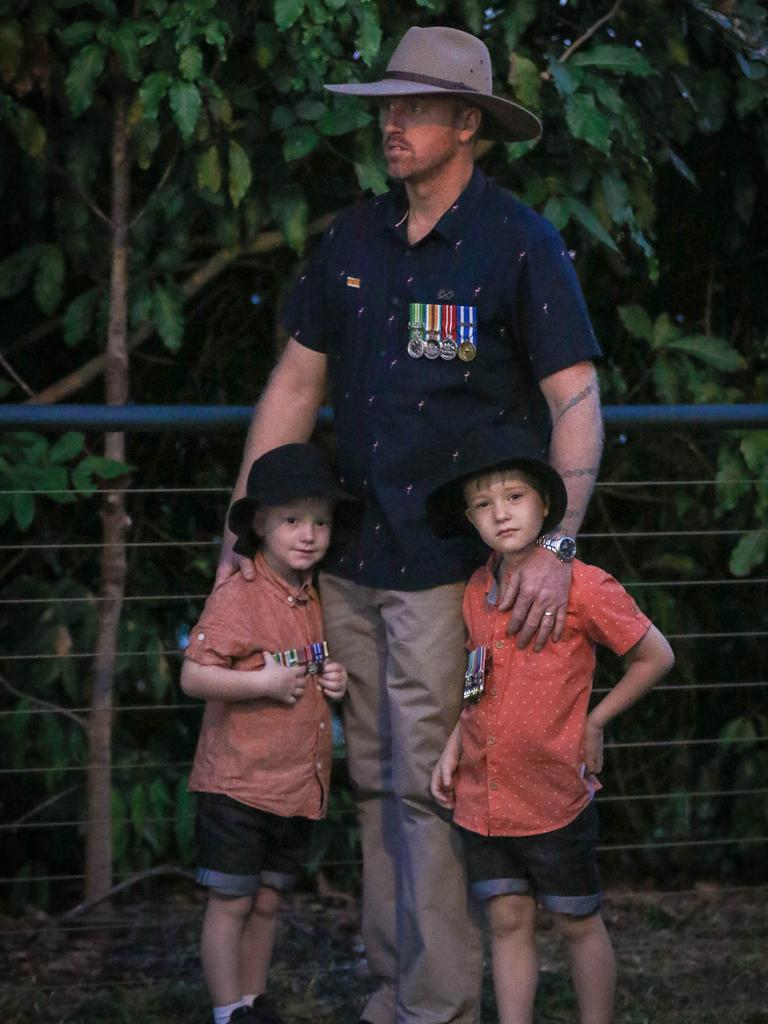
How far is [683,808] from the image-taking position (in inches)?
211

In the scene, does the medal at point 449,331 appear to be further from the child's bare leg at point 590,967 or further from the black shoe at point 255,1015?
the black shoe at point 255,1015

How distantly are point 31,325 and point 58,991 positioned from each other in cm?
185

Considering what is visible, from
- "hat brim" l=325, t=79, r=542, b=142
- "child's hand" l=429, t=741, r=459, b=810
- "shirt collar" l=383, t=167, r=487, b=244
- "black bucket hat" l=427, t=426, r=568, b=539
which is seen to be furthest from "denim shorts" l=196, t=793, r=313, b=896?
"hat brim" l=325, t=79, r=542, b=142

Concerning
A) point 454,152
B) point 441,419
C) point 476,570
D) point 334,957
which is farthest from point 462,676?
point 334,957

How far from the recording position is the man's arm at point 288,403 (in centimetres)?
369

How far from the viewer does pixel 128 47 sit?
4191 mm

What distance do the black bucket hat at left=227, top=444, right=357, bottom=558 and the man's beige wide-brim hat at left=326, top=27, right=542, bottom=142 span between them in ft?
2.25

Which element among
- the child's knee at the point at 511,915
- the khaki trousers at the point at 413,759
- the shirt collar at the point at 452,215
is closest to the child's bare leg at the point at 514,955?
the child's knee at the point at 511,915

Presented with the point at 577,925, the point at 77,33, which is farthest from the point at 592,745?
the point at 77,33

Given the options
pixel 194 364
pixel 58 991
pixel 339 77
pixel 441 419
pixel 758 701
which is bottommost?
pixel 58 991

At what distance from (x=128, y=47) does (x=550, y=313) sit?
1390 mm

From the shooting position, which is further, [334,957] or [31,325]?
[31,325]

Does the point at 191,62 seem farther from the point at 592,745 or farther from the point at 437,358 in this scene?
the point at 592,745

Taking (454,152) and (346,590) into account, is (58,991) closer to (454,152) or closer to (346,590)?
(346,590)
